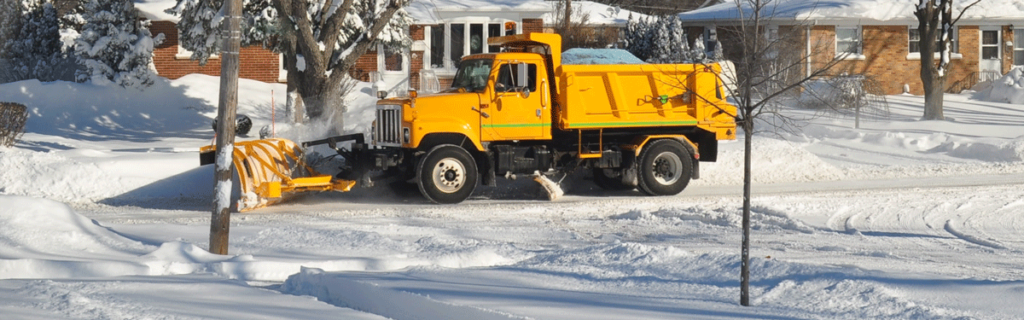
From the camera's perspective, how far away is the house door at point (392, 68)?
30547mm

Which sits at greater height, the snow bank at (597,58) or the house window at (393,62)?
the house window at (393,62)

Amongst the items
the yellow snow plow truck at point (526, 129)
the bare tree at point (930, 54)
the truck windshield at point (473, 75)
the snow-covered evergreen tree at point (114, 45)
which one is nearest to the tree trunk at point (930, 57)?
the bare tree at point (930, 54)

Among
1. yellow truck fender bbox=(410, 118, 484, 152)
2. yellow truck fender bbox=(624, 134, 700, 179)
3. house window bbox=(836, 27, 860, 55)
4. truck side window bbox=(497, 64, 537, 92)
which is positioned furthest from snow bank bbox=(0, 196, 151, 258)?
house window bbox=(836, 27, 860, 55)

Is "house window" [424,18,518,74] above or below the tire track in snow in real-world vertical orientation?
above

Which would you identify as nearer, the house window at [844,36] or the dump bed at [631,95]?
the dump bed at [631,95]

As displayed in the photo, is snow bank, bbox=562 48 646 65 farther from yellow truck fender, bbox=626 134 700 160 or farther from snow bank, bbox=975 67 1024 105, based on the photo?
snow bank, bbox=975 67 1024 105

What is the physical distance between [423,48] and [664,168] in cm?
1634

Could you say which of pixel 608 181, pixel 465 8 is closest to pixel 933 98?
pixel 465 8

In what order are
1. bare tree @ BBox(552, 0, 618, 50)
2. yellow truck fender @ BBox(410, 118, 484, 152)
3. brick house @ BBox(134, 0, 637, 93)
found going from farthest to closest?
1. bare tree @ BBox(552, 0, 618, 50)
2. brick house @ BBox(134, 0, 637, 93)
3. yellow truck fender @ BBox(410, 118, 484, 152)

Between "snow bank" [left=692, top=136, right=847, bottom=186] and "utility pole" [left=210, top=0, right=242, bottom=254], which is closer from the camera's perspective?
"utility pole" [left=210, top=0, right=242, bottom=254]

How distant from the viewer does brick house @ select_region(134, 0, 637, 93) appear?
30.4m

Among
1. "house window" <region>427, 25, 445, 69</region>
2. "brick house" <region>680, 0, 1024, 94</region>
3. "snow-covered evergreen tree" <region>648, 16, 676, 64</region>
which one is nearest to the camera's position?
"snow-covered evergreen tree" <region>648, 16, 676, 64</region>

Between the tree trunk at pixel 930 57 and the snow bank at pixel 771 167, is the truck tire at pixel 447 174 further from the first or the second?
the tree trunk at pixel 930 57

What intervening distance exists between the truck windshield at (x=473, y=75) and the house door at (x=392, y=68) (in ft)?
49.9
